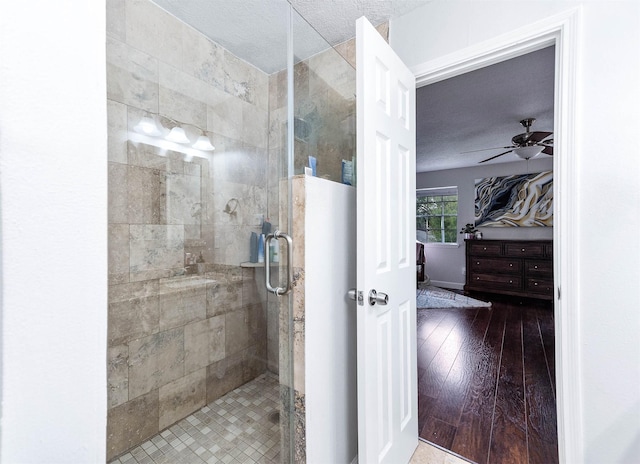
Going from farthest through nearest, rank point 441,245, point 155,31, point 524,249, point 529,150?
point 441,245, point 524,249, point 529,150, point 155,31

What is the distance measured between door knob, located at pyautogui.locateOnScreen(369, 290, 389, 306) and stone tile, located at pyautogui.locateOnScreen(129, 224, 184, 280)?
1.17m

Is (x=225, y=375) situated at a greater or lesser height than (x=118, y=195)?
lesser

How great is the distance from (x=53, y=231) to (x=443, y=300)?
5144 mm

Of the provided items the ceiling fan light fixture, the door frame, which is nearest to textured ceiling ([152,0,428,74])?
the door frame

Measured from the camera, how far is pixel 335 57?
150 cm

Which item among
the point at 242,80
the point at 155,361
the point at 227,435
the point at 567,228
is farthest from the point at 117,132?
the point at 567,228

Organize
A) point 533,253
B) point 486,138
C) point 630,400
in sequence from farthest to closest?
point 533,253
point 486,138
point 630,400

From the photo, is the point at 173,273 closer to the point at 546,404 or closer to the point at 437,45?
the point at 437,45

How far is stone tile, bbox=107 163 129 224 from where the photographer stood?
4.42 feet

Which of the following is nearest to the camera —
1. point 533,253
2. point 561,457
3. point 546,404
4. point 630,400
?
point 630,400

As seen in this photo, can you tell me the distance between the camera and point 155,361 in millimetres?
1571

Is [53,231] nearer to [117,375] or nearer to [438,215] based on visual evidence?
[117,375]

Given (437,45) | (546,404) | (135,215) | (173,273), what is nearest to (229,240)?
(173,273)

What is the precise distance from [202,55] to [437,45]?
1.38 metres
